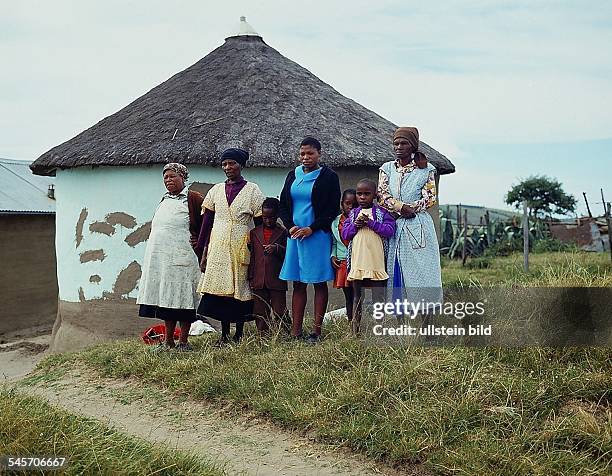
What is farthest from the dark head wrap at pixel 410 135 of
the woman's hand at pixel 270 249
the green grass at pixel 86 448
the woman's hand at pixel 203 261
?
the green grass at pixel 86 448

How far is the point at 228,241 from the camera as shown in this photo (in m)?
5.53

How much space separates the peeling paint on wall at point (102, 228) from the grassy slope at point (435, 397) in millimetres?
3116

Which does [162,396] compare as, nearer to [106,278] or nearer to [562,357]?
[562,357]

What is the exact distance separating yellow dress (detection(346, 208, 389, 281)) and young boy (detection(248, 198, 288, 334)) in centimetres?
68

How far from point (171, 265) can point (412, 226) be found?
1.84 m

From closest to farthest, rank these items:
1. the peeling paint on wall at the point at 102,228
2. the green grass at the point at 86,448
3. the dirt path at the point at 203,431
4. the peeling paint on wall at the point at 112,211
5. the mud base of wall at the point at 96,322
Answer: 1. the green grass at the point at 86,448
2. the dirt path at the point at 203,431
3. the peeling paint on wall at the point at 112,211
4. the mud base of wall at the point at 96,322
5. the peeling paint on wall at the point at 102,228

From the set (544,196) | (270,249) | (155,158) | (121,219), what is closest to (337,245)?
(270,249)

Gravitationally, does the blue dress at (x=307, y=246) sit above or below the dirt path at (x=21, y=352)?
above

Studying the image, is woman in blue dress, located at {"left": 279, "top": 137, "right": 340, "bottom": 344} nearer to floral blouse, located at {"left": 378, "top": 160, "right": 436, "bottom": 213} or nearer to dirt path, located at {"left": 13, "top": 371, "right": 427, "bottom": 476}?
floral blouse, located at {"left": 378, "top": 160, "right": 436, "bottom": 213}

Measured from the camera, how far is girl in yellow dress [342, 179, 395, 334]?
5.12 metres

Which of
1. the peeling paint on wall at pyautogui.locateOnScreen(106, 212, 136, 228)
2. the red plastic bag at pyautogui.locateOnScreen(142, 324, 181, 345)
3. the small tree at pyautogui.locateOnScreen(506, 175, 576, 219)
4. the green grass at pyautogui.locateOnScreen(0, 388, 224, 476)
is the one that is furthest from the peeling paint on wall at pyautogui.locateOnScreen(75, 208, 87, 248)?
Result: the small tree at pyautogui.locateOnScreen(506, 175, 576, 219)

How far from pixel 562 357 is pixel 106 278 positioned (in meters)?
5.25

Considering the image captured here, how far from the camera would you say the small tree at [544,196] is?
99.8ft

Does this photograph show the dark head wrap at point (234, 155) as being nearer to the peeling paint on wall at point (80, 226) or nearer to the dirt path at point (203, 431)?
the dirt path at point (203, 431)
